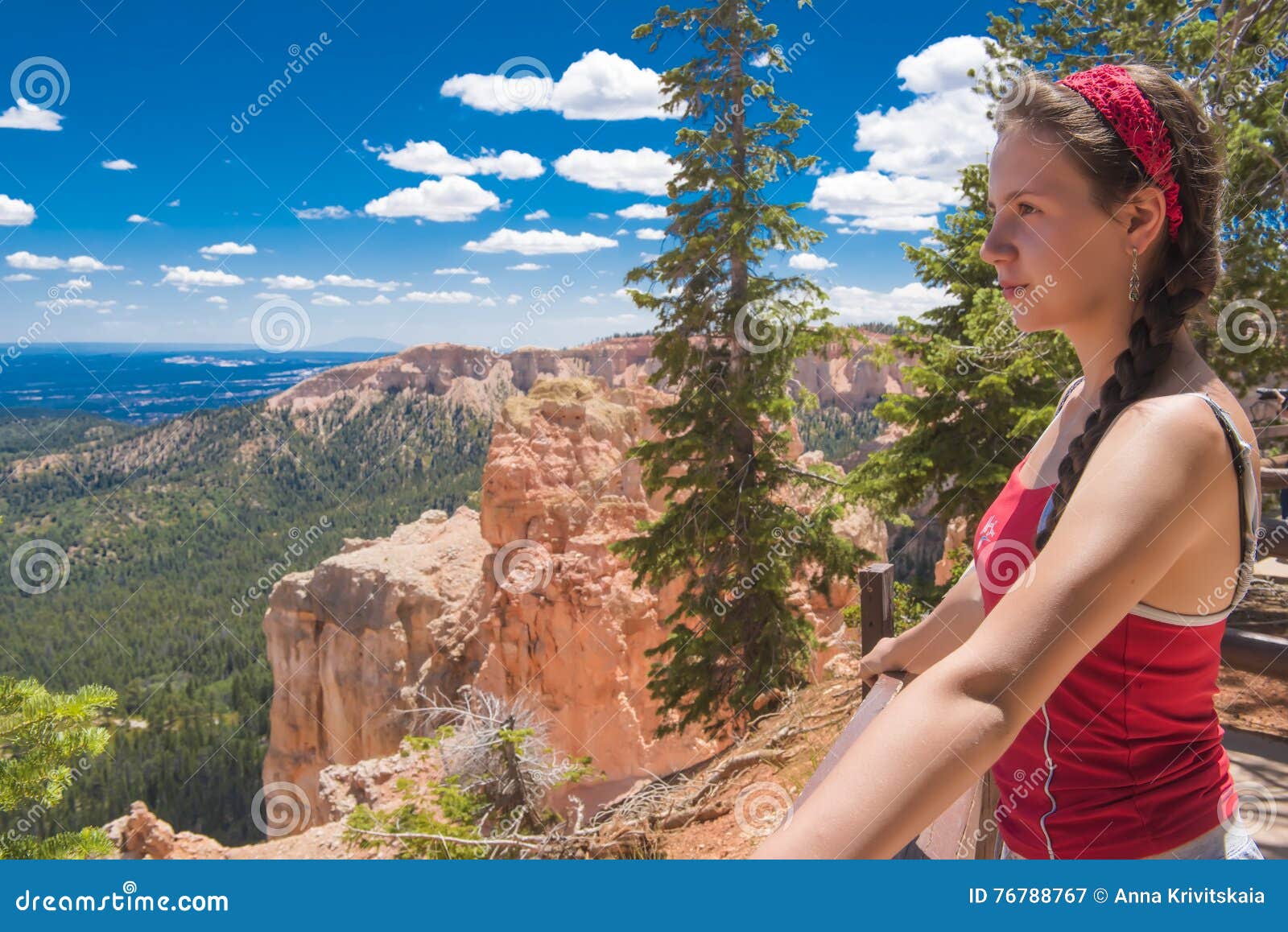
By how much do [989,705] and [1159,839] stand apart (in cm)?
55

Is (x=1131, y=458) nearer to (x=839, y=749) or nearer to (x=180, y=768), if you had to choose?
(x=839, y=749)

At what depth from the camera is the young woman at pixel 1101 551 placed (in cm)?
72

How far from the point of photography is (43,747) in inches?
154

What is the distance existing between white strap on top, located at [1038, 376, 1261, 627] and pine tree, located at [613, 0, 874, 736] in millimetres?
9732

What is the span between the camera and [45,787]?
396 cm

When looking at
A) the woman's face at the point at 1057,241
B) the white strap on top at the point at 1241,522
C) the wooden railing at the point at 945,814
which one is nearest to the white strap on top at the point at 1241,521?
the white strap on top at the point at 1241,522

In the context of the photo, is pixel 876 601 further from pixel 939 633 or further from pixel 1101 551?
pixel 1101 551

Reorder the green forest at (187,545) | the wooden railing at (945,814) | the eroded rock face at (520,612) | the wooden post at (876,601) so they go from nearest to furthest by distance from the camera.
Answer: the wooden railing at (945,814) → the wooden post at (876,601) → the eroded rock face at (520,612) → the green forest at (187,545)

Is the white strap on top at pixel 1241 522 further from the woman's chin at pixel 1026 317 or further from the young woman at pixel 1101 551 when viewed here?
the woman's chin at pixel 1026 317

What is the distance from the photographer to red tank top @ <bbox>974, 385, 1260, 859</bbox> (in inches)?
37.8

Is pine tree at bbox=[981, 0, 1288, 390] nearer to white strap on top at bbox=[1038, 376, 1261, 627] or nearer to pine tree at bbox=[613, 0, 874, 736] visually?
pine tree at bbox=[613, 0, 874, 736]

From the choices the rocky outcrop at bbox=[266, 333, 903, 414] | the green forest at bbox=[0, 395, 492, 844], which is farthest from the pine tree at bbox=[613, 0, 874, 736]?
the rocky outcrop at bbox=[266, 333, 903, 414]

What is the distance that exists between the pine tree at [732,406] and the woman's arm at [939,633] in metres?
8.90

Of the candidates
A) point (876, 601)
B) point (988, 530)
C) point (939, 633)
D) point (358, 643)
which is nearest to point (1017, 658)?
point (988, 530)
